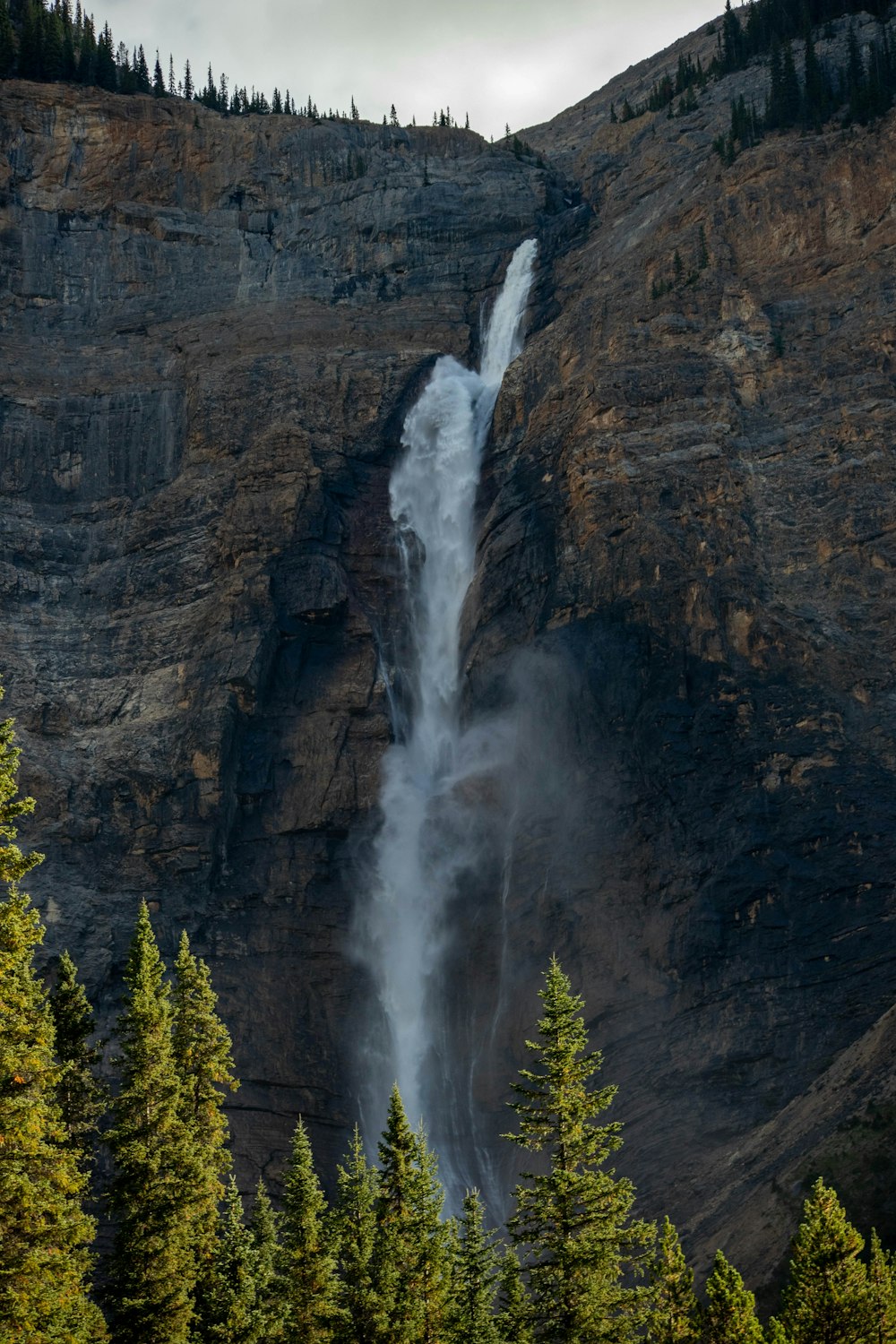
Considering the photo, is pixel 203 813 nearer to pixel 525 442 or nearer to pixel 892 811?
pixel 525 442

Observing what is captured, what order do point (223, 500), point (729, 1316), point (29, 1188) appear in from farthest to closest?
point (223, 500) < point (729, 1316) < point (29, 1188)

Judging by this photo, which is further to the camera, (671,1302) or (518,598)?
(518,598)

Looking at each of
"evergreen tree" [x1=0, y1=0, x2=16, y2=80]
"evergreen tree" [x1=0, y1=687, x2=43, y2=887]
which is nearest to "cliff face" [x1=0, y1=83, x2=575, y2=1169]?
"evergreen tree" [x1=0, y1=0, x2=16, y2=80]

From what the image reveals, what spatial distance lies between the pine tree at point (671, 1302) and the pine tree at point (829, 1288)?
243cm

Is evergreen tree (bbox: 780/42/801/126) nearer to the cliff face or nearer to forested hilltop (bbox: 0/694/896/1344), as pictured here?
the cliff face

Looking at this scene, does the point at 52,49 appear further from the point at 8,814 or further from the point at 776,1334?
the point at 776,1334

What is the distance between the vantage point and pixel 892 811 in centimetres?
6203

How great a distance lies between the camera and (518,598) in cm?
7569

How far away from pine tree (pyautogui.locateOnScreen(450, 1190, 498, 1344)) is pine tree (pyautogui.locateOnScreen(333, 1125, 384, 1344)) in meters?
1.96

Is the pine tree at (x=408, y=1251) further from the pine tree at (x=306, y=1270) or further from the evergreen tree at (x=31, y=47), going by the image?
the evergreen tree at (x=31, y=47)

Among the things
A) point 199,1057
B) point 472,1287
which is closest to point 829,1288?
point 472,1287

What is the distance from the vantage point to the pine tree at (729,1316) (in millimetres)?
→ 34594

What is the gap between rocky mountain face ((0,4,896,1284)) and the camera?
60781 mm

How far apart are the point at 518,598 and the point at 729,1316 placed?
146 feet
